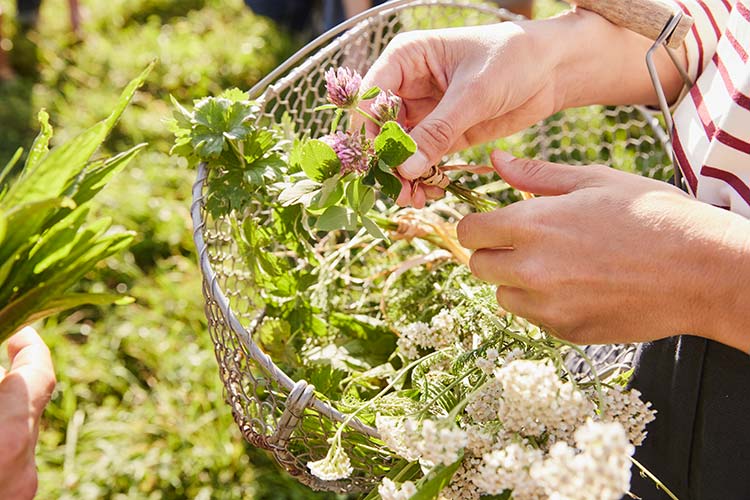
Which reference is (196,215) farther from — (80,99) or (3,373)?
(80,99)

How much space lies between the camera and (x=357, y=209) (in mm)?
649

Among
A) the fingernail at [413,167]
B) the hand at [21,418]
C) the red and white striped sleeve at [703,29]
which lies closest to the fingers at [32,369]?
the hand at [21,418]

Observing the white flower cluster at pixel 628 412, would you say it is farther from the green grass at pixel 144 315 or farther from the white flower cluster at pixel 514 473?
the green grass at pixel 144 315

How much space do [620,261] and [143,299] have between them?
1197 millimetres

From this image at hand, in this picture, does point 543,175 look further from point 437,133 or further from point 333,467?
point 333,467

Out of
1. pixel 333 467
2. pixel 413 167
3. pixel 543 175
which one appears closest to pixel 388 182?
pixel 413 167

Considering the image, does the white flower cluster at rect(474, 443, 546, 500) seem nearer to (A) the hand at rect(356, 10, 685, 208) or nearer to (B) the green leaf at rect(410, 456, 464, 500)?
(B) the green leaf at rect(410, 456, 464, 500)

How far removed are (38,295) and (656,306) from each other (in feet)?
1.73

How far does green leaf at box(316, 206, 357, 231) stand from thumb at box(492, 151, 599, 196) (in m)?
0.15

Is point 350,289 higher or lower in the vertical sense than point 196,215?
lower

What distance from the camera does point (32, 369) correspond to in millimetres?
639

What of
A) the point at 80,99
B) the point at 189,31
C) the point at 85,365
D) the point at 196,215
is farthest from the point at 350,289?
the point at 189,31

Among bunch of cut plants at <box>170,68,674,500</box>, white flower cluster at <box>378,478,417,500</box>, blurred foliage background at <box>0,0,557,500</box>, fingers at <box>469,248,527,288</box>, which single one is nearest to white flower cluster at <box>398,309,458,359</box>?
bunch of cut plants at <box>170,68,674,500</box>

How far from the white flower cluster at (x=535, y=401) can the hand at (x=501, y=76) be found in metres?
0.22
